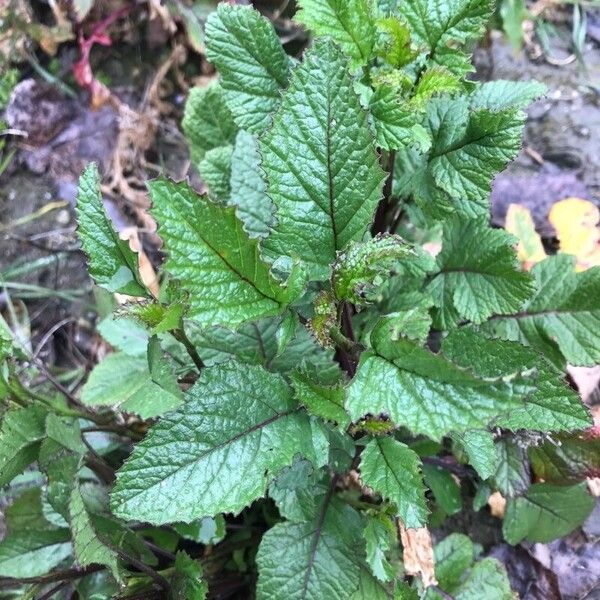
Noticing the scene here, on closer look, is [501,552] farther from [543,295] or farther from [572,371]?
[543,295]

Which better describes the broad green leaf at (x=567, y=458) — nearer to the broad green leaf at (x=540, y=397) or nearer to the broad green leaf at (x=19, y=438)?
the broad green leaf at (x=540, y=397)

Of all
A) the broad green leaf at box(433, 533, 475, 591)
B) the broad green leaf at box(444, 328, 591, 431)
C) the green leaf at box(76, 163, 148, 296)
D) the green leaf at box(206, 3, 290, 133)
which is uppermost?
the green leaf at box(206, 3, 290, 133)

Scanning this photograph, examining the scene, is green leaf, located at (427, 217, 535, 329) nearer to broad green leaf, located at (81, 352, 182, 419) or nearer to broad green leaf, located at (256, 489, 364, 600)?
broad green leaf, located at (256, 489, 364, 600)

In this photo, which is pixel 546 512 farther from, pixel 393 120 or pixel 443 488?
pixel 393 120

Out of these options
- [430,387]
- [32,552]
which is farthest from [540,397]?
[32,552]

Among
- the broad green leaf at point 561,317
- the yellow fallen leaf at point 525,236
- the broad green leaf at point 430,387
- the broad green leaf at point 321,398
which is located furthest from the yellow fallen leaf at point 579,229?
the broad green leaf at point 321,398

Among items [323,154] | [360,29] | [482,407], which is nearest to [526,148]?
[360,29]

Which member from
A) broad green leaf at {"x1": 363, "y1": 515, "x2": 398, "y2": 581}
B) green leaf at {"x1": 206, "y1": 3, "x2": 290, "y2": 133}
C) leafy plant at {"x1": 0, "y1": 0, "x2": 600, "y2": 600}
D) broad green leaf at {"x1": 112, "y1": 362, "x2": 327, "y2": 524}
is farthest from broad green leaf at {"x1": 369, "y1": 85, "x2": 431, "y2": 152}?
broad green leaf at {"x1": 363, "y1": 515, "x2": 398, "y2": 581}
